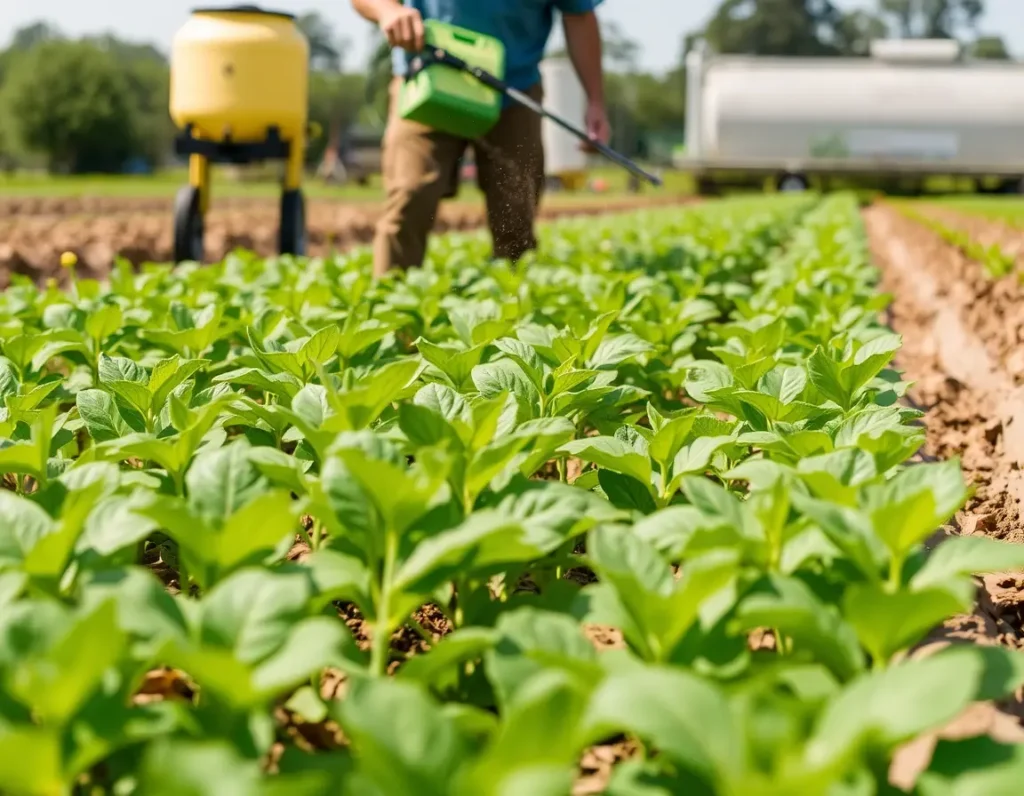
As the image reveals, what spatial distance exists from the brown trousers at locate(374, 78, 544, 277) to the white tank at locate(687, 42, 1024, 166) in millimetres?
27161

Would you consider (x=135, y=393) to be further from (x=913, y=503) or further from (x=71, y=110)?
(x=71, y=110)

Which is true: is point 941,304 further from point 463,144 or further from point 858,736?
point 858,736

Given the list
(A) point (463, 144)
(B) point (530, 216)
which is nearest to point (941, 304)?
(B) point (530, 216)

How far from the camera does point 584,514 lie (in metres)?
1.73

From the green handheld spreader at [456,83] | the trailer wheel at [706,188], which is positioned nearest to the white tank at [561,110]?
the trailer wheel at [706,188]

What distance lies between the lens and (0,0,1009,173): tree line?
70.6 m

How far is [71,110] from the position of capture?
69.8 m

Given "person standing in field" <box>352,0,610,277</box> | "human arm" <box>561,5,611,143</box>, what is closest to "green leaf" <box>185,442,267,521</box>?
"person standing in field" <box>352,0,610,277</box>

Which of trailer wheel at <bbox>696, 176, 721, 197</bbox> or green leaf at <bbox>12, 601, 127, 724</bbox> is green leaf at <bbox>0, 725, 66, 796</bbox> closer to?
green leaf at <bbox>12, 601, 127, 724</bbox>

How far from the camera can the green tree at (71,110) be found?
69875 mm

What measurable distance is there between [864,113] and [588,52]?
28.0 meters

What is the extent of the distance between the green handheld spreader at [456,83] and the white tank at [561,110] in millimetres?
28286

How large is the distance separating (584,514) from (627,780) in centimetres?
56

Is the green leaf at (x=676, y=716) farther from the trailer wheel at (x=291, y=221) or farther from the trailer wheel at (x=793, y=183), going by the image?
the trailer wheel at (x=793, y=183)
